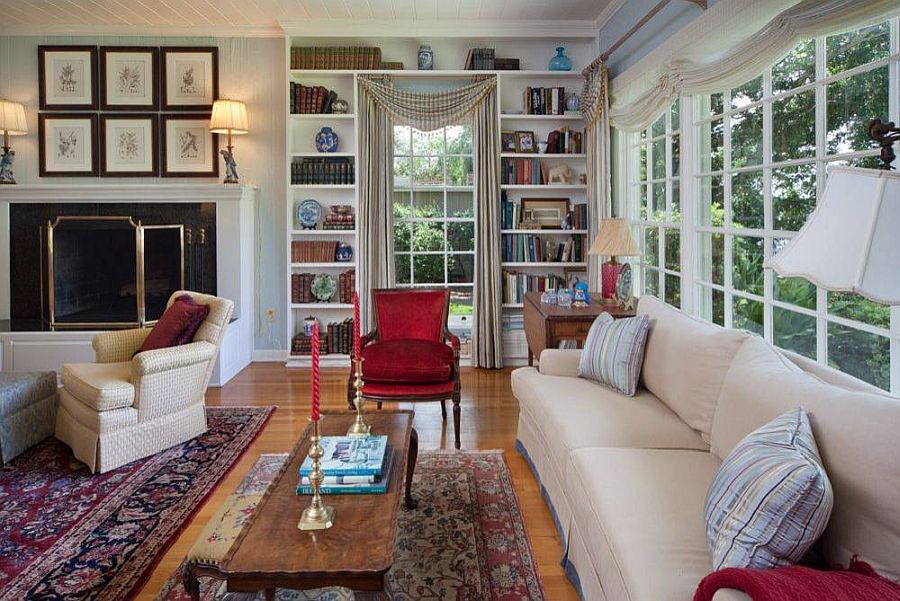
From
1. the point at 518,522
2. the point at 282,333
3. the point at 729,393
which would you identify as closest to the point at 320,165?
the point at 282,333

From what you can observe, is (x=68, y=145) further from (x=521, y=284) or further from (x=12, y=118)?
(x=521, y=284)

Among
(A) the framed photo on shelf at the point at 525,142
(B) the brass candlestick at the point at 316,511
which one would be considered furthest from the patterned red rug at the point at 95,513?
(A) the framed photo on shelf at the point at 525,142

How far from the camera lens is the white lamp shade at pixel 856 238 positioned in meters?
1.27

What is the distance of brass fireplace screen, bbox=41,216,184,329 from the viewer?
227 inches

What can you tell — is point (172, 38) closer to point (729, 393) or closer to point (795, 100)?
point (795, 100)

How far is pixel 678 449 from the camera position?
2.49m

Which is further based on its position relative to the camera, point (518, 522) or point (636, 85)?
point (636, 85)

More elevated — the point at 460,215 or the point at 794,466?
the point at 460,215

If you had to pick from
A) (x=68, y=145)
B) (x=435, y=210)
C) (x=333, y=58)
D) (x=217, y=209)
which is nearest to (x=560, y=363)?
(x=435, y=210)

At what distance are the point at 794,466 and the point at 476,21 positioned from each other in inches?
200

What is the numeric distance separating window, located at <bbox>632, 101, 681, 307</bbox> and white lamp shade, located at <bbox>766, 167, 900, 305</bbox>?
8.98ft

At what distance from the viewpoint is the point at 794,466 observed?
1510mm

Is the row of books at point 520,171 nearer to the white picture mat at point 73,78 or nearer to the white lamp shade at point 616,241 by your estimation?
the white lamp shade at point 616,241

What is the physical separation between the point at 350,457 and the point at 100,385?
180 centimetres
